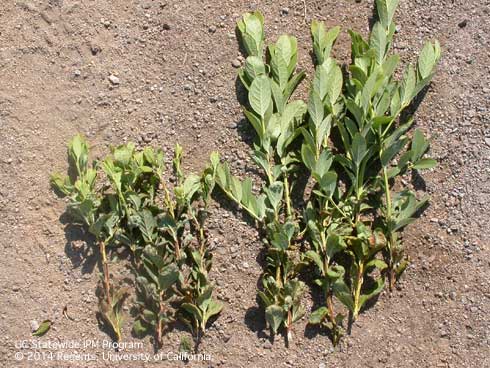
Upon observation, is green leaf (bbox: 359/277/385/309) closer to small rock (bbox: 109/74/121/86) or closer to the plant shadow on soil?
the plant shadow on soil

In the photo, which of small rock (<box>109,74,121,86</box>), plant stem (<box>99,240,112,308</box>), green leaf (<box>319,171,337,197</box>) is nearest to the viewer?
green leaf (<box>319,171,337,197</box>)

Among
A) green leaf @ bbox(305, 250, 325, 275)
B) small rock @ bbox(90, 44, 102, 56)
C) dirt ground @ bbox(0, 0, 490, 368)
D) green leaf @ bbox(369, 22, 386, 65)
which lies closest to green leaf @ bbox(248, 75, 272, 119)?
dirt ground @ bbox(0, 0, 490, 368)

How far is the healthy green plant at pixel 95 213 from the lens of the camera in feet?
7.95

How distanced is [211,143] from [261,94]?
12.6 inches

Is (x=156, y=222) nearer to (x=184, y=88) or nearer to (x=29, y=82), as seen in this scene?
(x=184, y=88)

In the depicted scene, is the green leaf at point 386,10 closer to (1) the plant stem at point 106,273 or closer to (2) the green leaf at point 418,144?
(2) the green leaf at point 418,144

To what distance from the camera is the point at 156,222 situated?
96.3 inches

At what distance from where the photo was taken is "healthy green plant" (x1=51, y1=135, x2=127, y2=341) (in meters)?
2.42

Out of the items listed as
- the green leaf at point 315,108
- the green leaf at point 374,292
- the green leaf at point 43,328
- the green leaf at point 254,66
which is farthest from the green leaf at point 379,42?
the green leaf at point 43,328

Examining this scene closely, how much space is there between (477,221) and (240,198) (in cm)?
101

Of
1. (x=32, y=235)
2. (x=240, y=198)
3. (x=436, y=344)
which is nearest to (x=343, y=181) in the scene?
(x=240, y=198)

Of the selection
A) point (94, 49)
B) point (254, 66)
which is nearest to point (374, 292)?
point (254, 66)

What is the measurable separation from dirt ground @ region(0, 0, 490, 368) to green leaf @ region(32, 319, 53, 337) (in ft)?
0.07

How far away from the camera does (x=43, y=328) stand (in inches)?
99.3
